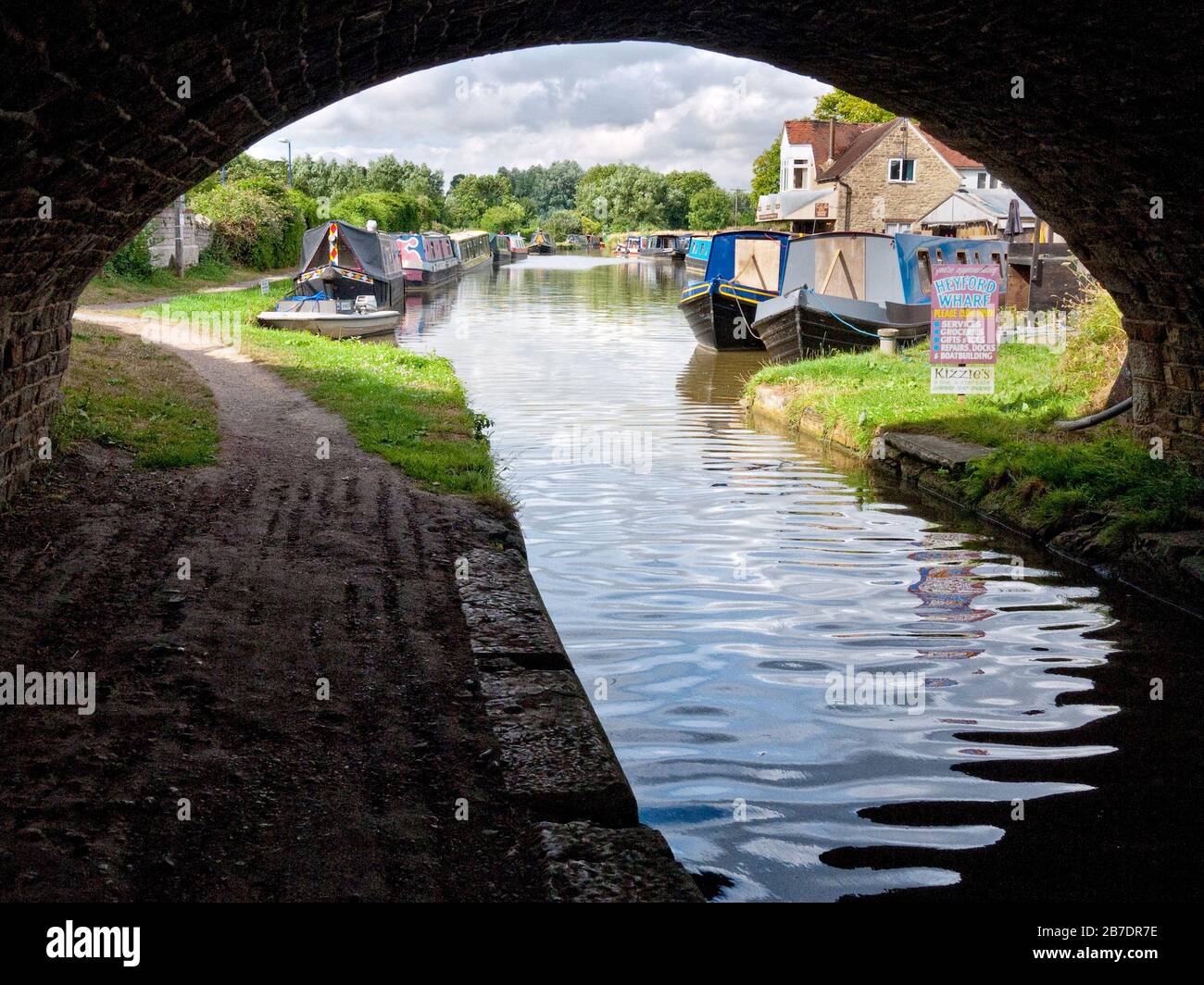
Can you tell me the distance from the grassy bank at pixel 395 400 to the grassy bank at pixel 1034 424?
13.5ft

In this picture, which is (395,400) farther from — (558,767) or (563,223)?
(563,223)

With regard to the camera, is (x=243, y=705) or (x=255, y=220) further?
(x=255, y=220)

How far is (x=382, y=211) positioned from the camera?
4866 centimetres

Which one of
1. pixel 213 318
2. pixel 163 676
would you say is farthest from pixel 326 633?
pixel 213 318

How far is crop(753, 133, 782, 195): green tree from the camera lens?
6385 cm

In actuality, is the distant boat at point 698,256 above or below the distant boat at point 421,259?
below

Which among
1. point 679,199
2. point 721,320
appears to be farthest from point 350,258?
point 679,199

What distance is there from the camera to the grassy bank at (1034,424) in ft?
27.8

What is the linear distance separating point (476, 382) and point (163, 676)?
43.0 feet

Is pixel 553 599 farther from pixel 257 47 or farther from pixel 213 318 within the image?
pixel 213 318

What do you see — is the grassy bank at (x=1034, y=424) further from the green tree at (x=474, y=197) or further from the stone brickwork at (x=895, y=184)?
the green tree at (x=474, y=197)

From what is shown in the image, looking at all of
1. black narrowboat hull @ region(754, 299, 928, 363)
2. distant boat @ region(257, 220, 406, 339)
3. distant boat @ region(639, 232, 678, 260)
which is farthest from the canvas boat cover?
distant boat @ region(639, 232, 678, 260)

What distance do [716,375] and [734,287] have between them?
299cm

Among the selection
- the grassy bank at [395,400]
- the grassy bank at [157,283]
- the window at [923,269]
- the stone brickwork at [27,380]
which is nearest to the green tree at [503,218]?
the grassy bank at [157,283]
